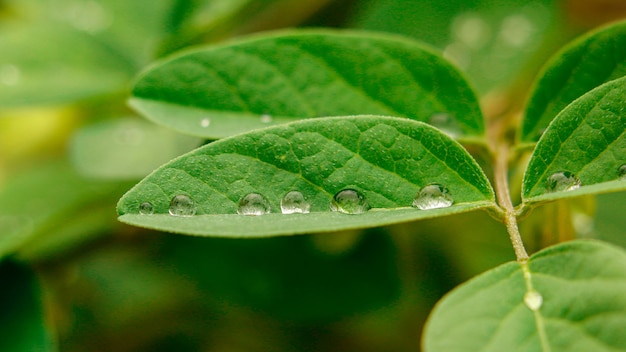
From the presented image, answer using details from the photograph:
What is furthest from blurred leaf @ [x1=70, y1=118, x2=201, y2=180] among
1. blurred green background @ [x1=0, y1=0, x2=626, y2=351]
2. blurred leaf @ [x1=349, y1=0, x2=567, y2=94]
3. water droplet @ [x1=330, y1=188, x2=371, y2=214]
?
water droplet @ [x1=330, y1=188, x2=371, y2=214]

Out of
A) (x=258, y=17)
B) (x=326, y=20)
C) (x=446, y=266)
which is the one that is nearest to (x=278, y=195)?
(x=446, y=266)

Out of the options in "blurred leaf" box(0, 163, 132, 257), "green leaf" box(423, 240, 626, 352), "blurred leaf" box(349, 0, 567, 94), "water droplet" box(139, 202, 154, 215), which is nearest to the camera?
"green leaf" box(423, 240, 626, 352)

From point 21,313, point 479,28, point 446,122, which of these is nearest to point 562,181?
point 446,122

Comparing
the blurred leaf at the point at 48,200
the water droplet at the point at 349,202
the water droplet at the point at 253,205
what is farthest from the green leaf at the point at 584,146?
the blurred leaf at the point at 48,200

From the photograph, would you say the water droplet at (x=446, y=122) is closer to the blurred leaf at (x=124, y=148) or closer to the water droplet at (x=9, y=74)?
the blurred leaf at (x=124, y=148)

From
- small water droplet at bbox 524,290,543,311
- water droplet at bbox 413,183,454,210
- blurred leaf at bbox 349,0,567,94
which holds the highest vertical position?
blurred leaf at bbox 349,0,567,94

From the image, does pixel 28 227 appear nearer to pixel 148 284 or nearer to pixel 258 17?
pixel 148 284

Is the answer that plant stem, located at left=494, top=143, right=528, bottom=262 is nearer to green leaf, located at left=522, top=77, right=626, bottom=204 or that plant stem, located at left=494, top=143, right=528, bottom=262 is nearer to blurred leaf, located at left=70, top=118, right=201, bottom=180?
green leaf, located at left=522, top=77, right=626, bottom=204

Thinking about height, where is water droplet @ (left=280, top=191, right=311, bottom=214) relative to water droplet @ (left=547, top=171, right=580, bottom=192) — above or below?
below
